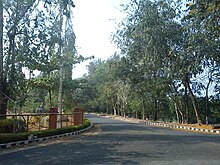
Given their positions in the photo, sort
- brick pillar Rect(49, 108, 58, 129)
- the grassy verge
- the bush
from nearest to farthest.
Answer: the grassy verge → the bush → brick pillar Rect(49, 108, 58, 129)

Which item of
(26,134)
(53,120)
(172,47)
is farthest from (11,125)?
(172,47)

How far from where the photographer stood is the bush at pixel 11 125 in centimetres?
1392

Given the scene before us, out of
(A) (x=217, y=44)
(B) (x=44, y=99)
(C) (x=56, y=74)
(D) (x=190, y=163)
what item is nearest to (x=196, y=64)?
(A) (x=217, y=44)

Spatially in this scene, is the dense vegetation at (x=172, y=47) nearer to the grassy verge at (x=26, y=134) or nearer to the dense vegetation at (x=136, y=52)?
the dense vegetation at (x=136, y=52)

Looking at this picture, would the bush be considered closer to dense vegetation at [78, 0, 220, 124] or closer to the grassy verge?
the grassy verge

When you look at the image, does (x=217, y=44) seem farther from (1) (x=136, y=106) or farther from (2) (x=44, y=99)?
(1) (x=136, y=106)

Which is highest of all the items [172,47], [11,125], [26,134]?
[172,47]

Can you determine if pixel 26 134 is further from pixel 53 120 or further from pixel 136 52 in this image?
pixel 136 52

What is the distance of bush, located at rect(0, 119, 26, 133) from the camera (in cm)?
1392

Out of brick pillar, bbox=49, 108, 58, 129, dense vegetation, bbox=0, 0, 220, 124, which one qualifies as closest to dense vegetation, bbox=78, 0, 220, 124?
dense vegetation, bbox=0, 0, 220, 124

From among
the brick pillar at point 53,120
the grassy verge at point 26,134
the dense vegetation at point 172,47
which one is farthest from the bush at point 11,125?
the dense vegetation at point 172,47

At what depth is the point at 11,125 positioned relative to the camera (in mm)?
14203

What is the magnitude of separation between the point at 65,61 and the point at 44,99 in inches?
849

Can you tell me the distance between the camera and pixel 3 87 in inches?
664
